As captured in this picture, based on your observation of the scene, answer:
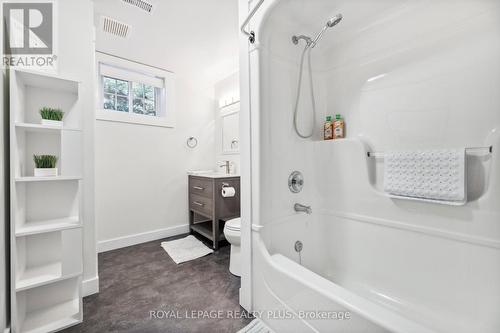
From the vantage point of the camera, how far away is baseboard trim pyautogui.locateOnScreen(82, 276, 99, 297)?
1.51 metres

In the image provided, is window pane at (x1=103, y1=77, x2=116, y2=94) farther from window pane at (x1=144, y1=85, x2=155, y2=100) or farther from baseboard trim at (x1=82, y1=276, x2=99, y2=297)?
baseboard trim at (x1=82, y1=276, x2=99, y2=297)

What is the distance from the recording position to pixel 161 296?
1525 millimetres

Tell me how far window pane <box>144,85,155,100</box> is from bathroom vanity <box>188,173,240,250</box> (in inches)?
47.8

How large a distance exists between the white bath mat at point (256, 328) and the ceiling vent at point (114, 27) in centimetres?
264

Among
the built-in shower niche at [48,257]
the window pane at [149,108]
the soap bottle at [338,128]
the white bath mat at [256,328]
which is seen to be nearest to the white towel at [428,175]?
the soap bottle at [338,128]

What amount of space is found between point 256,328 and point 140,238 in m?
1.91

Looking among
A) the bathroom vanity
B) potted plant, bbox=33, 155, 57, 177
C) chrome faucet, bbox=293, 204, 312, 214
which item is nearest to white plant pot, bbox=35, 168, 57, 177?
potted plant, bbox=33, 155, 57, 177

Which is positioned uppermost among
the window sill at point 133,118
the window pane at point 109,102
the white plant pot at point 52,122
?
the window pane at point 109,102

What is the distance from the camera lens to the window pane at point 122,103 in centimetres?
249

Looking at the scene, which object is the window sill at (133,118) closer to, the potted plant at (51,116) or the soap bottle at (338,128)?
the potted plant at (51,116)

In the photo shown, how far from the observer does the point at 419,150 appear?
1.17 meters

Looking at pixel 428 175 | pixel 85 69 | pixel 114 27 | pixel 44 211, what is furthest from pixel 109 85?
pixel 428 175

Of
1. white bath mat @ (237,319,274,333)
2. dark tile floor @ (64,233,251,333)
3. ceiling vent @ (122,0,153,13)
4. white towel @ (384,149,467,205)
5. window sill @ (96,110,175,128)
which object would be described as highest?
ceiling vent @ (122,0,153,13)

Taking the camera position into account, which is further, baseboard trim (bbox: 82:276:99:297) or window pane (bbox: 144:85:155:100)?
window pane (bbox: 144:85:155:100)
